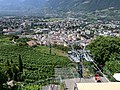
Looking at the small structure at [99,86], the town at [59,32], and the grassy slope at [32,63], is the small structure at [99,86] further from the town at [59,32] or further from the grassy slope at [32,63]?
the town at [59,32]

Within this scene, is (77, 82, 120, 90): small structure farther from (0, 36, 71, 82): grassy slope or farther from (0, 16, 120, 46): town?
(0, 16, 120, 46): town

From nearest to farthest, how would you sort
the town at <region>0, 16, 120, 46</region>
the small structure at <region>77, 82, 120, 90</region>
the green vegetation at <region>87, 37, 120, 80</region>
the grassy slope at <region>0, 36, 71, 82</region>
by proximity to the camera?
the small structure at <region>77, 82, 120, 90</region> < the green vegetation at <region>87, 37, 120, 80</region> < the grassy slope at <region>0, 36, 71, 82</region> < the town at <region>0, 16, 120, 46</region>

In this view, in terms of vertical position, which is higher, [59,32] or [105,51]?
[105,51]

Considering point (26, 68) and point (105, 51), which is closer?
point (105, 51)

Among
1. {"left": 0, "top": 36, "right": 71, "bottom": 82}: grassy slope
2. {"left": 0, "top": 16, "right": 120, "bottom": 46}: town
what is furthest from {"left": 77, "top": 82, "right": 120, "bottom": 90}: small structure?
{"left": 0, "top": 16, "right": 120, "bottom": 46}: town

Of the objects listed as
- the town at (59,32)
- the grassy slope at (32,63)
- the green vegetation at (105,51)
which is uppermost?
the green vegetation at (105,51)

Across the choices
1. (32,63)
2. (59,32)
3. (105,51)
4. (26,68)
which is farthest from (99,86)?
(59,32)

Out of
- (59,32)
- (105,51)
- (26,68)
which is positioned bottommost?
(59,32)

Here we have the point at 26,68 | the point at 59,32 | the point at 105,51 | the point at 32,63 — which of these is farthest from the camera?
the point at 59,32

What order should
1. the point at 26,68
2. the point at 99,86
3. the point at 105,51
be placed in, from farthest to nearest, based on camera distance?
the point at 26,68
the point at 105,51
the point at 99,86

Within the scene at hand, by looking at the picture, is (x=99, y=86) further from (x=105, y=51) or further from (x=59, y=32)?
(x=59, y=32)

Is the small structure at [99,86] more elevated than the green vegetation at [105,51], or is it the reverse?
the small structure at [99,86]

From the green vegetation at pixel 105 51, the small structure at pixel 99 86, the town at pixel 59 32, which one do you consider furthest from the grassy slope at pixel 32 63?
the town at pixel 59 32

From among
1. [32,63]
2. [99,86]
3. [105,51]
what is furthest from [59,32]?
[99,86]
